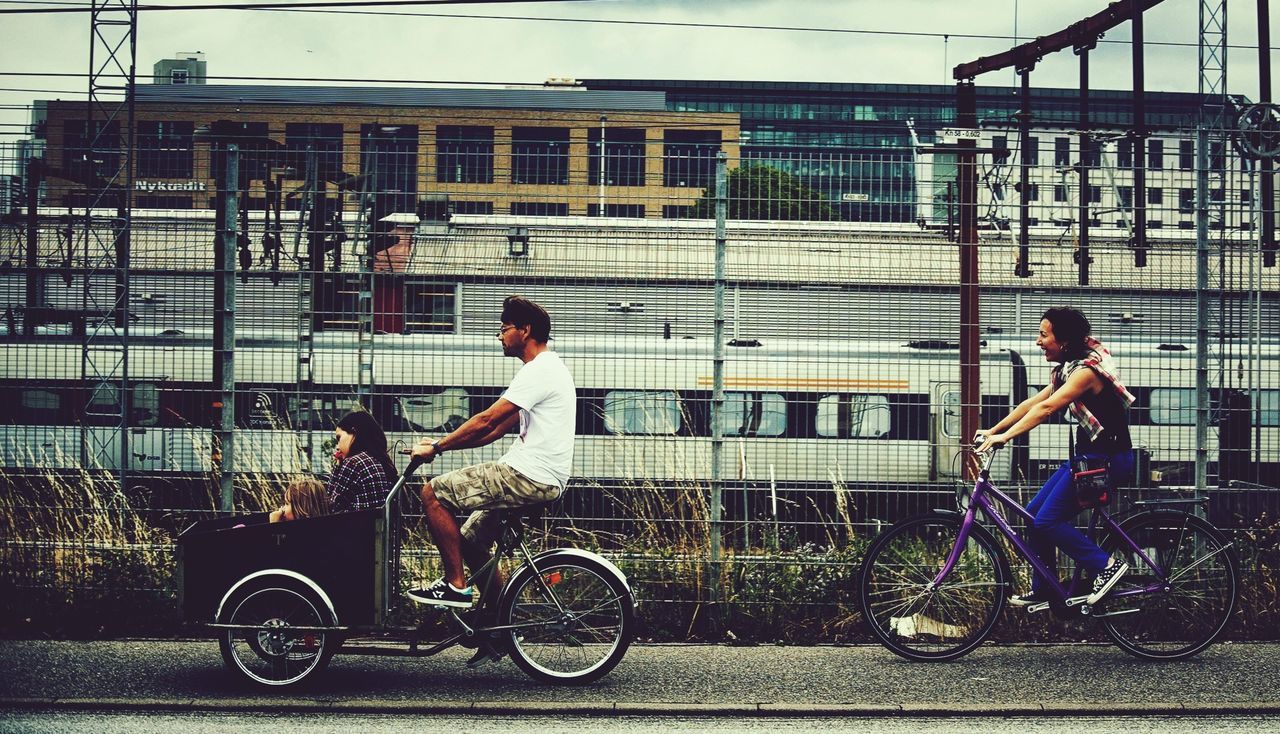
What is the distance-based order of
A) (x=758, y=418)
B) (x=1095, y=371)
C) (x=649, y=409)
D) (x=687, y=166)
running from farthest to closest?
(x=649, y=409), (x=758, y=418), (x=687, y=166), (x=1095, y=371)

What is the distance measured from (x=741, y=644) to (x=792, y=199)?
2764 mm

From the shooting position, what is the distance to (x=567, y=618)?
256 inches

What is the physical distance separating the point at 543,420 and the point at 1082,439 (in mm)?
2944

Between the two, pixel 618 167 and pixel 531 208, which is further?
pixel 531 208

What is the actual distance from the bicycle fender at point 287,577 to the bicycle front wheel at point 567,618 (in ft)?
2.71

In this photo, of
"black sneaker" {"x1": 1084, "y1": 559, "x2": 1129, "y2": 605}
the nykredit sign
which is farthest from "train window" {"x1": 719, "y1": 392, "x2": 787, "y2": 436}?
"black sneaker" {"x1": 1084, "y1": 559, "x2": 1129, "y2": 605}

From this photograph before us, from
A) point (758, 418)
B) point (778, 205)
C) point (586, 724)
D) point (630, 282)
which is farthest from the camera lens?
point (758, 418)

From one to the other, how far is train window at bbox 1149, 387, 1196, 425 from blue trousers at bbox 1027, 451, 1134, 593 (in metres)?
0.73

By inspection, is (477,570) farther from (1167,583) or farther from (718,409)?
(1167,583)

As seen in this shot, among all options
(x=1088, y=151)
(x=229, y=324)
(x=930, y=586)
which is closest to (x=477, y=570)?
(x=930, y=586)

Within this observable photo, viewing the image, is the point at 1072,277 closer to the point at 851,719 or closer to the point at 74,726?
the point at 851,719

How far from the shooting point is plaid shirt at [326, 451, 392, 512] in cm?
655

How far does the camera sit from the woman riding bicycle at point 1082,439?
698cm

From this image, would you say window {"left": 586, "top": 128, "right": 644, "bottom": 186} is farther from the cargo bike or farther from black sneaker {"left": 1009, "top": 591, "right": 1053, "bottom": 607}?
black sneaker {"left": 1009, "top": 591, "right": 1053, "bottom": 607}
